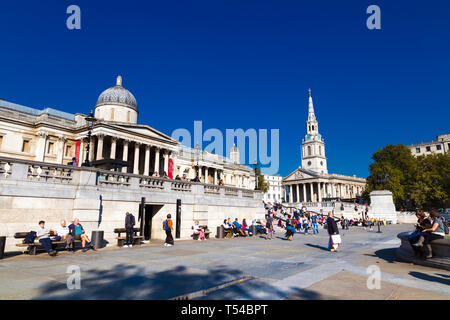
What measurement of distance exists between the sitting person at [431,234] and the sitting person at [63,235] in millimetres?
12809

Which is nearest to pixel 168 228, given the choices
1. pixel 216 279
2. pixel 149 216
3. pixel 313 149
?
pixel 149 216

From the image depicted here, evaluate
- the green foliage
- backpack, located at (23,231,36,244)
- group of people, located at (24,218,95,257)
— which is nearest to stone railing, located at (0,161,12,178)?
group of people, located at (24,218,95,257)

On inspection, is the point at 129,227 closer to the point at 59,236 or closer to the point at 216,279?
the point at 59,236

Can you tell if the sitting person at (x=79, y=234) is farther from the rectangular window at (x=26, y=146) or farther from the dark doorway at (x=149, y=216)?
the rectangular window at (x=26, y=146)

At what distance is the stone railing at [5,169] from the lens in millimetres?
11140

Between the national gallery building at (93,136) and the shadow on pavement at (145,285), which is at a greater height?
the national gallery building at (93,136)

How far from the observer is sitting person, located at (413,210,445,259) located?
827 cm

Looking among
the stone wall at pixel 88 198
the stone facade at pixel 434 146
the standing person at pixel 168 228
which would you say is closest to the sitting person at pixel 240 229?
the stone wall at pixel 88 198

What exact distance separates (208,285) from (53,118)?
159 feet

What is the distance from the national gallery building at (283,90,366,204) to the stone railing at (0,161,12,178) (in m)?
97.9

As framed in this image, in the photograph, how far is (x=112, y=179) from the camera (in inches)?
589

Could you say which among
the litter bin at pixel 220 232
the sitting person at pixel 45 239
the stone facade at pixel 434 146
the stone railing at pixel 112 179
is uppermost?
the stone facade at pixel 434 146

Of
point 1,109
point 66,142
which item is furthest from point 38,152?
point 1,109
